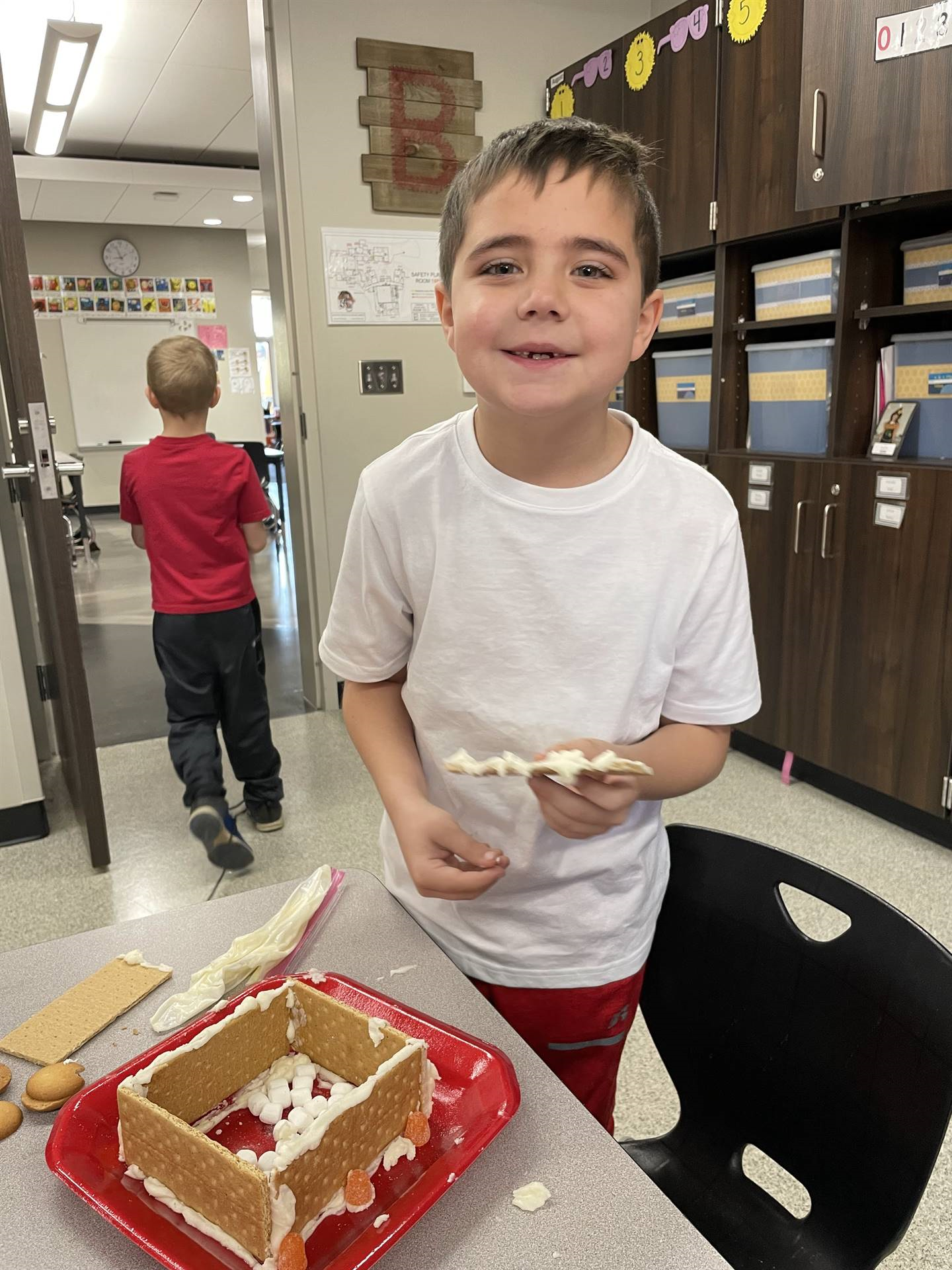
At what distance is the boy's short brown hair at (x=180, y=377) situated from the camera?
2.49 meters

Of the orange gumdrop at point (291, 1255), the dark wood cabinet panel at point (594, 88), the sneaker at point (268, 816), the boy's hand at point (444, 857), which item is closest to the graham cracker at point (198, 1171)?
the orange gumdrop at point (291, 1255)

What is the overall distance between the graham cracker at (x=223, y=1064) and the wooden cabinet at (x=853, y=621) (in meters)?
2.18

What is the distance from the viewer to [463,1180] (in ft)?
2.12

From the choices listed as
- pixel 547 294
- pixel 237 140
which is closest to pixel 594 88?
pixel 547 294

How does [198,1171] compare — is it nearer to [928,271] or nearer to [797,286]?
[928,271]

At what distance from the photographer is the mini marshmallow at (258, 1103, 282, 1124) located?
0.71 metres

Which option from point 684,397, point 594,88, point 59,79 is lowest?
point 684,397

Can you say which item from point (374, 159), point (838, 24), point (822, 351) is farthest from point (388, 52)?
point (822, 351)

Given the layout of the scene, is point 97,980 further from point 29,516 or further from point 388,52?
point 388,52

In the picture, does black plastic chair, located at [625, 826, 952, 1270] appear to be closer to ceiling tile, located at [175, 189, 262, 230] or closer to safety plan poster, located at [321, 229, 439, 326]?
safety plan poster, located at [321, 229, 439, 326]

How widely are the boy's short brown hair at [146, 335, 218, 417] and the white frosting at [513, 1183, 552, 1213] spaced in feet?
7.46

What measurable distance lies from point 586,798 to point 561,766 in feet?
0.20

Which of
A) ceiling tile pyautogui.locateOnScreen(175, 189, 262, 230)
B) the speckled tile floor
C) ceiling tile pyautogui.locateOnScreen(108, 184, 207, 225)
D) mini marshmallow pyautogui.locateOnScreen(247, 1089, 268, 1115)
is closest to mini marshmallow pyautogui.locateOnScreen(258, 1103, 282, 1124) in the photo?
mini marshmallow pyautogui.locateOnScreen(247, 1089, 268, 1115)

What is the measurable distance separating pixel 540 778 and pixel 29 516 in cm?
224
